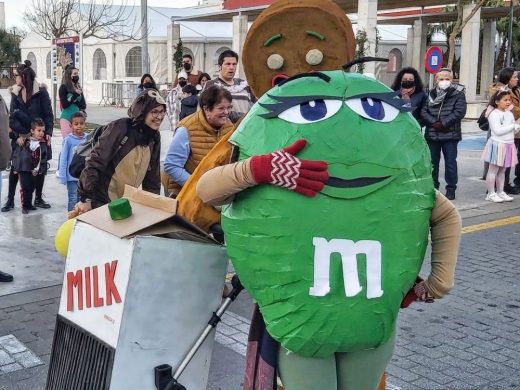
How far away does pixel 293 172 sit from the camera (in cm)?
216

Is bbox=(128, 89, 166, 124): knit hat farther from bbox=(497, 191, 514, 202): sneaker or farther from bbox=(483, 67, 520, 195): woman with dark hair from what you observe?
bbox=(483, 67, 520, 195): woman with dark hair

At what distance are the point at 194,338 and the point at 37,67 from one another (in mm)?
36143

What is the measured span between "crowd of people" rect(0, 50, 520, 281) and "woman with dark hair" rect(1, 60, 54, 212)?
0.5 inches

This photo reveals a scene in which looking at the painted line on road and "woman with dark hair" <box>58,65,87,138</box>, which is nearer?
the painted line on road

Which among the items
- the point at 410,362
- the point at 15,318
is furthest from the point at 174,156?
the point at 410,362

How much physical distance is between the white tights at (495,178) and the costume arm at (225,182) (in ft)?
24.2

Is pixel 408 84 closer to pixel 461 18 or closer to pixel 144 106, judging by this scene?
pixel 144 106

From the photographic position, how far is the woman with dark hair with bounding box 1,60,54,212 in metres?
8.38

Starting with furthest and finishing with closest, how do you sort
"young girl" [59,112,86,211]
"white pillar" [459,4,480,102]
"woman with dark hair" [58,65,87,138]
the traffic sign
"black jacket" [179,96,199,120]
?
"white pillar" [459,4,480,102]
the traffic sign
"woman with dark hair" [58,65,87,138]
"black jacket" [179,96,199,120]
"young girl" [59,112,86,211]

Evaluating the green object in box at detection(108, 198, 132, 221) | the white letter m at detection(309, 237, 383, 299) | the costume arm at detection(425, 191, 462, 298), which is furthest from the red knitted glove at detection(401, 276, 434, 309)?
the green object in box at detection(108, 198, 132, 221)

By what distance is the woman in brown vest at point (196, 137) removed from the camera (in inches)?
182

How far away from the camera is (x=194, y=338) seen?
2662mm

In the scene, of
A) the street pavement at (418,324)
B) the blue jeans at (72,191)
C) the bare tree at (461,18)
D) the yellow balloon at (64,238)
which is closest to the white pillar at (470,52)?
the bare tree at (461,18)

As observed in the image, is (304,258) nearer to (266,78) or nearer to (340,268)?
(340,268)
